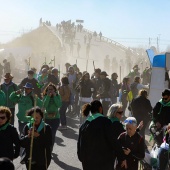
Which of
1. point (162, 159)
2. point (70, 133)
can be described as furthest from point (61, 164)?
point (70, 133)

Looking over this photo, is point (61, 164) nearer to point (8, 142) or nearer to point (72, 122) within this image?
point (8, 142)

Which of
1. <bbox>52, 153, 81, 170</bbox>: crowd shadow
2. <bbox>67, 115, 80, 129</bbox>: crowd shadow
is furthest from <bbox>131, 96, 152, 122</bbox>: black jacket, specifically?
<bbox>67, 115, 80, 129</bbox>: crowd shadow

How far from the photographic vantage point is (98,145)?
246 inches

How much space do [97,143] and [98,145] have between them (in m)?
0.03

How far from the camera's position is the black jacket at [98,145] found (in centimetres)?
621

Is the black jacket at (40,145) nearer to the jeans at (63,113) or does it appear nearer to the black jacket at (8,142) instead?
the black jacket at (8,142)

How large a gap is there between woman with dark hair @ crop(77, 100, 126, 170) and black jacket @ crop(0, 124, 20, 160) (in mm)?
936

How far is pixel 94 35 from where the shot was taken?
359 ft

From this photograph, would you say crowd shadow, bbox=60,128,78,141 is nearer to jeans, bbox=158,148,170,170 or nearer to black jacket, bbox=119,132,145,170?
jeans, bbox=158,148,170,170

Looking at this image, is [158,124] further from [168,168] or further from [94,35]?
[94,35]

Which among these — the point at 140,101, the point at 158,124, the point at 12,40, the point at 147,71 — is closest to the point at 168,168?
the point at 158,124

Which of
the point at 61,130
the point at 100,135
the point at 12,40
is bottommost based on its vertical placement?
the point at 61,130

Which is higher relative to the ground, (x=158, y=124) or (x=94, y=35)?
(x=94, y=35)

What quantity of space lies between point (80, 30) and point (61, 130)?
106261 millimetres
